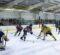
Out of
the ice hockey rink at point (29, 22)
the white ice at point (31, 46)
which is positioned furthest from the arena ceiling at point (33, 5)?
the white ice at point (31, 46)

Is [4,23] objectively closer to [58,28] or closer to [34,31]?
[34,31]

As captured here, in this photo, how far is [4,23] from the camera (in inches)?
77.9

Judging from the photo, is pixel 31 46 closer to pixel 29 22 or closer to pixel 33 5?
pixel 29 22

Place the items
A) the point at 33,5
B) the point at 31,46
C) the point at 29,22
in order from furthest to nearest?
the point at 33,5, the point at 29,22, the point at 31,46

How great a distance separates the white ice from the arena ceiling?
1.31 feet

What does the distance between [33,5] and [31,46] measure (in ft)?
2.64

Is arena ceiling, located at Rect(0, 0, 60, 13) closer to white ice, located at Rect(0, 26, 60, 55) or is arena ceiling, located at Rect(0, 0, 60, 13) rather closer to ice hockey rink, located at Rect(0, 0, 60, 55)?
ice hockey rink, located at Rect(0, 0, 60, 55)

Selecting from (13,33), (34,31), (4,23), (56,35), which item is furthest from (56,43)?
(4,23)

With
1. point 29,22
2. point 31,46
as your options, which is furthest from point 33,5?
point 31,46

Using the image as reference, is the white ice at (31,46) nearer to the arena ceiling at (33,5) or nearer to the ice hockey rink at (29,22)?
the ice hockey rink at (29,22)

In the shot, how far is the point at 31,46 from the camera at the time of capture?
2.04 meters

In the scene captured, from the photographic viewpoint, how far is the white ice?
1856 mm

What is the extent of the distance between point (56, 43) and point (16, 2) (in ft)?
3.21

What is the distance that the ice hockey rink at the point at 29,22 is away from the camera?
1.95 m
